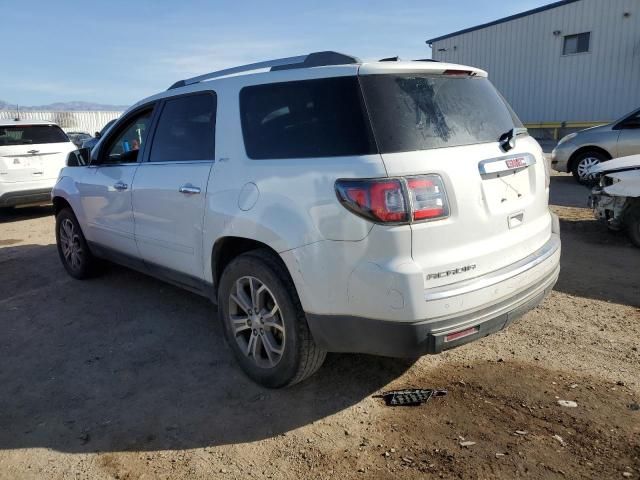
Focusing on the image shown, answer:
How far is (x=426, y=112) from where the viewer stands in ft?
9.00

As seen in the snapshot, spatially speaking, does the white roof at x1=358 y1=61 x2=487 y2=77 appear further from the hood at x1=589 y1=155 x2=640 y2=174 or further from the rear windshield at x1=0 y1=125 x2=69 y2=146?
the rear windshield at x1=0 y1=125 x2=69 y2=146

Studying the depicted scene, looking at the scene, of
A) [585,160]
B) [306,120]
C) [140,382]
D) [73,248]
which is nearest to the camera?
[306,120]

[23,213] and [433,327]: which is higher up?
[433,327]

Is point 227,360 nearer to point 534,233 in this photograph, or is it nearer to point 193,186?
point 193,186

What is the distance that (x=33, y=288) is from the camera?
216 inches

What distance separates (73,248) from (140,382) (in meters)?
2.75

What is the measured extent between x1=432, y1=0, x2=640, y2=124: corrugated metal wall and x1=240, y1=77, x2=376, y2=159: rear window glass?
21.3 metres

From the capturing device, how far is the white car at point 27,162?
29.5ft

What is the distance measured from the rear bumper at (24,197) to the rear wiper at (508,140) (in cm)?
863

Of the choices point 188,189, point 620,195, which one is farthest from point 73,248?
point 620,195

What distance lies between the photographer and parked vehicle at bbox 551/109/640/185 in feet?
31.7

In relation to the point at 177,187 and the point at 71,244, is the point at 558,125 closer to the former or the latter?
the point at 71,244

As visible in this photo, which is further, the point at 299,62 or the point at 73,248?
the point at 73,248

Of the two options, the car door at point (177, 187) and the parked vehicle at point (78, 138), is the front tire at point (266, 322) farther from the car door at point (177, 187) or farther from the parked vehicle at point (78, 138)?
the parked vehicle at point (78, 138)
